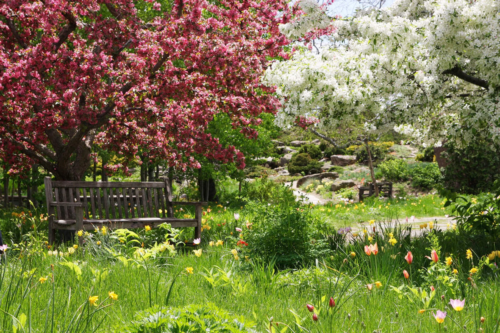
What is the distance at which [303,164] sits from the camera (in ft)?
79.2

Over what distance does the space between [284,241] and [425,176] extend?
14.9 m

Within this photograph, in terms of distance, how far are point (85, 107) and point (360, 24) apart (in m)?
4.02

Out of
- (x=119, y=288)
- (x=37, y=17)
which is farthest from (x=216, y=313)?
(x=37, y=17)

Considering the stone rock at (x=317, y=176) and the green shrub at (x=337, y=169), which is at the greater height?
the green shrub at (x=337, y=169)

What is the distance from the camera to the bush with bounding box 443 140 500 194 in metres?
11.4

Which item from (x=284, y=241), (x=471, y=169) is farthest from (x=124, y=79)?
(x=471, y=169)

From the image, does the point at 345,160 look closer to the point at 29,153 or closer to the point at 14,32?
the point at 29,153

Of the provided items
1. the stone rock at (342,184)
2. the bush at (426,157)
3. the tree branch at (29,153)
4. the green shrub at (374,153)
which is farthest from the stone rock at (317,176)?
the tree branch at (29,153)

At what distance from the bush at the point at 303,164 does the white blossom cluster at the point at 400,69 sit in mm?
17648

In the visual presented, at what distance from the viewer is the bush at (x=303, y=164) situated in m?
23.7

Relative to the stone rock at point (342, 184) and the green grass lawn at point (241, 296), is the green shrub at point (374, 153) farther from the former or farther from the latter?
the green grass lawn at point (241, 296)

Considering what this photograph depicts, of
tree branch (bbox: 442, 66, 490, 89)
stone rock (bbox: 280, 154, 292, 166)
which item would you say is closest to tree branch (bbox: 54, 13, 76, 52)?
tree branch (bbox: 442, 66, 490, 89)

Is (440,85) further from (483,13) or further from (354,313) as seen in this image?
(354,313)

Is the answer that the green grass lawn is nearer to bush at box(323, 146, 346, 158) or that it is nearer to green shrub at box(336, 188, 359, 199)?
green shrub at box(336, 188, 359, 199)
